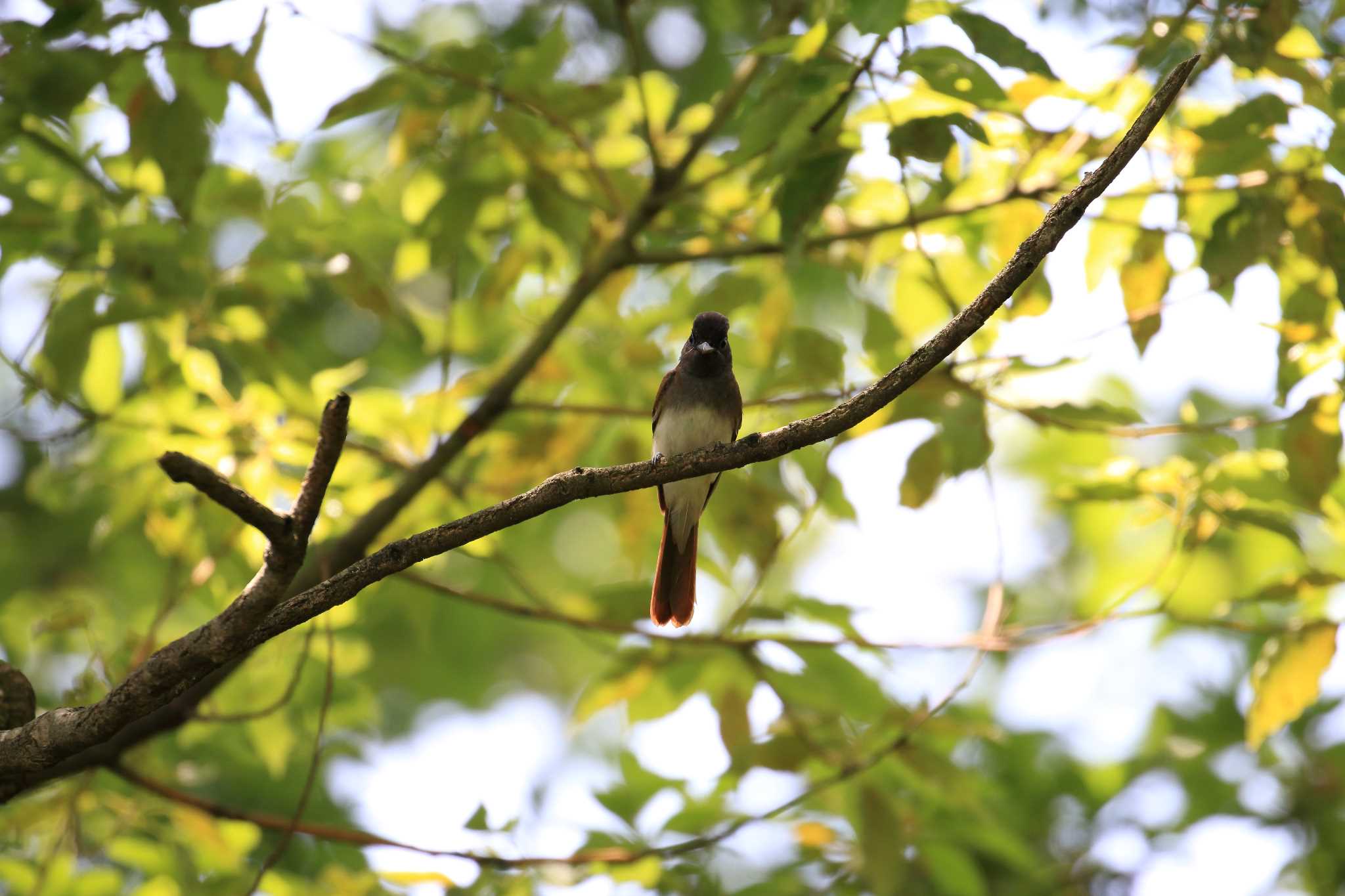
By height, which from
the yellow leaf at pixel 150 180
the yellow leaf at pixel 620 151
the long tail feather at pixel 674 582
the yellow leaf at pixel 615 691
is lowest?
the yellow leaf at pixel 615 691

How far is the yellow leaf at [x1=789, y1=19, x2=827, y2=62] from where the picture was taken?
3094mm

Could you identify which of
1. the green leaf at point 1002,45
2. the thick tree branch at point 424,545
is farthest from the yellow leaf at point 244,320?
the green leaf at point 1002,45

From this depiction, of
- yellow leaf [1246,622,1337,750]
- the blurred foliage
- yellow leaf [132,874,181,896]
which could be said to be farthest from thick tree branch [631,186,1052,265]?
yellow leaf [132,874,181,896]

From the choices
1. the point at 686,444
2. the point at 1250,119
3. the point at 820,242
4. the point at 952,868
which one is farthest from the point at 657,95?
the point at 952,868

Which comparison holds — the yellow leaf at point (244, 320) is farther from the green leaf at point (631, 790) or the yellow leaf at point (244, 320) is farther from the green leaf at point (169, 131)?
the green leaf at point (631, 790)

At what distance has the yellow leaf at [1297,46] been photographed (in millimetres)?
3350

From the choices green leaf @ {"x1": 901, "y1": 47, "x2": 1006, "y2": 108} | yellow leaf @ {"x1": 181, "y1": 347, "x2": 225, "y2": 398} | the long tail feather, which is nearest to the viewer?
green leaf @ {"x1": 901, "y1": 47, "x2": 1006, "y2": 108}

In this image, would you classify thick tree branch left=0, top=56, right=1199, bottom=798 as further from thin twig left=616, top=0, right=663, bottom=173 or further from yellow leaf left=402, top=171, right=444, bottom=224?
yellow leaf left=402, top=171, right=444, bottom=224

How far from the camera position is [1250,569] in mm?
6922

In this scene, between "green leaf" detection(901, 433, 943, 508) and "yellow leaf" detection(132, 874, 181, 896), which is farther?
"yellow leaf" detection(132, 874, 181, 896)

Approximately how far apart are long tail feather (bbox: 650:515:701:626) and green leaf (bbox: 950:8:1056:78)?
2073mm

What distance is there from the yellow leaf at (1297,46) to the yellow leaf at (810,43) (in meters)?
1.31

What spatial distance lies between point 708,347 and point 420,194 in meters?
1.39

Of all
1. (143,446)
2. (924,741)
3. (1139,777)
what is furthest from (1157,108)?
(1139,777)
